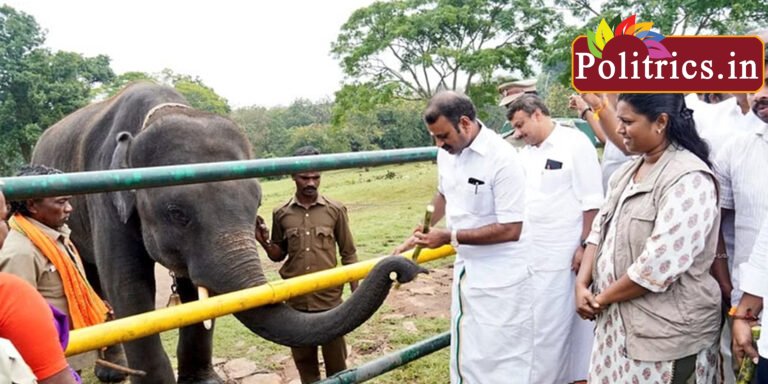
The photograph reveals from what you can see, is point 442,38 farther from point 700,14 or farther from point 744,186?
point 744,186

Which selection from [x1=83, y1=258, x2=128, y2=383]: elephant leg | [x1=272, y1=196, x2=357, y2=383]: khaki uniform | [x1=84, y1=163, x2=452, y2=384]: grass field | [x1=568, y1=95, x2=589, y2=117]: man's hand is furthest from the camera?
[x1=83, y1=258, x2=128, y2=383]: elephant leg

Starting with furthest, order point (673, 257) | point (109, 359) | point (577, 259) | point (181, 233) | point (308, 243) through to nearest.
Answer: point (109, 359), point (308, 243), point (577, 259), point (181, 233), point (673, 257)

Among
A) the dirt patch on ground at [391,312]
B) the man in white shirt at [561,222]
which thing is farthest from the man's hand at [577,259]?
the dirt patch on ground at [391,312]

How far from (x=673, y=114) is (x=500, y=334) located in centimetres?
119

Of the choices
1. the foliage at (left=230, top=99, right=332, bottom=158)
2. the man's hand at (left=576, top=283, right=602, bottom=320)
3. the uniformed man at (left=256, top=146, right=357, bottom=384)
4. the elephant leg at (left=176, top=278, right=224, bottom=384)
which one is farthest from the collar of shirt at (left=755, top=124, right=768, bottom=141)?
the foliage at (left=230, top=99, right=332, bottom=158)

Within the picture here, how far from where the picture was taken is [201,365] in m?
3.99

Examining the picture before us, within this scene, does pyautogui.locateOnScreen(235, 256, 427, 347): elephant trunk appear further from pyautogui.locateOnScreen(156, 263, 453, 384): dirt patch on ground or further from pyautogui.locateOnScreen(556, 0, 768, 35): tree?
pyautogui.locateOnScreen(556, 0, 768, 35): tree

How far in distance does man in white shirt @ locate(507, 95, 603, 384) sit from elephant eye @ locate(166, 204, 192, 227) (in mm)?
1661

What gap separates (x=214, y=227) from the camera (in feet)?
9.57

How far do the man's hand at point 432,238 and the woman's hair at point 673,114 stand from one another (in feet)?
2.91

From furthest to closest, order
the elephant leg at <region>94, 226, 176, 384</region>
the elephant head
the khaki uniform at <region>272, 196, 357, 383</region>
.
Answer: the khaki uniform at <region>272, 196, 357, 383</region>, the elephant leg at <region>94, 226, 176, 384</region>, the elephant head

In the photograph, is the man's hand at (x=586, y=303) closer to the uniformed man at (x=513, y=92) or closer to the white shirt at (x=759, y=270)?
the white shirt at (x=759, y=270)

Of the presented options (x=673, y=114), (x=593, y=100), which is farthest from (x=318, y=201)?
(x=673, y=114)

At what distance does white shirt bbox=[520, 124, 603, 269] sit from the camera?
3172mm
